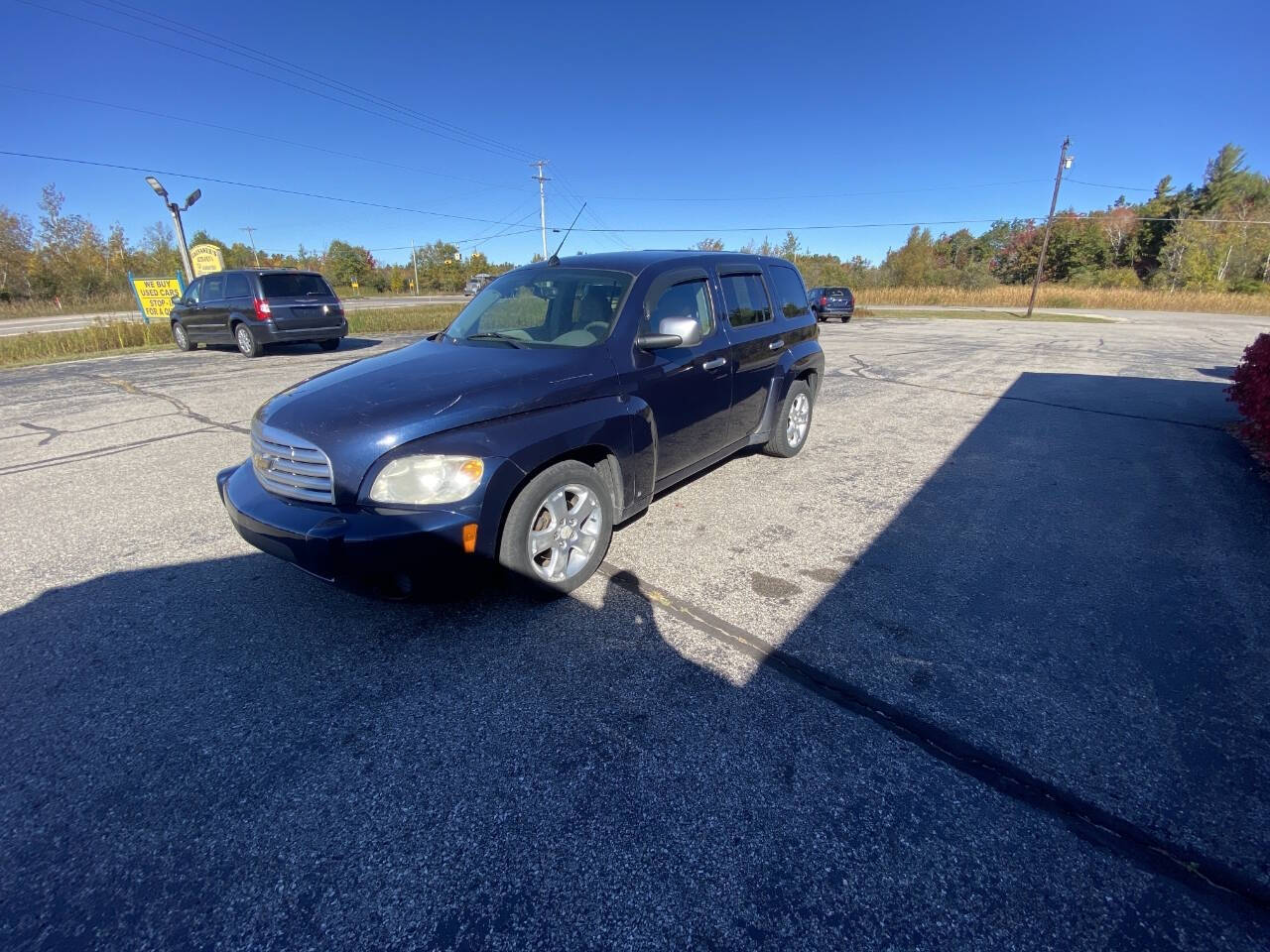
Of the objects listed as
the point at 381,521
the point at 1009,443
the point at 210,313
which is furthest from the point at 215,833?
the point at 210,313

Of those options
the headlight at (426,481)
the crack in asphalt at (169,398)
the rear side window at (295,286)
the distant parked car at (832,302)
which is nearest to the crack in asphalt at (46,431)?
the crack in asphalt at (169,398)

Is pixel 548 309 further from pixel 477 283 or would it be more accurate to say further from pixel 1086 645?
pixel 477 283

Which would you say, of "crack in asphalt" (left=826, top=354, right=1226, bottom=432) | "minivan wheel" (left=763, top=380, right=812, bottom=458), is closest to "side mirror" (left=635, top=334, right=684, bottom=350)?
"minivan wheel" (left=763, top=380, right=812, bottom=458)

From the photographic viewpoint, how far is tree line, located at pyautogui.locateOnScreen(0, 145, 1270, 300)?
40.2 m

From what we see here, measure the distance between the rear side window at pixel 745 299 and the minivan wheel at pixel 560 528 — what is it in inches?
79.1

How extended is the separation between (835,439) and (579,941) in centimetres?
583

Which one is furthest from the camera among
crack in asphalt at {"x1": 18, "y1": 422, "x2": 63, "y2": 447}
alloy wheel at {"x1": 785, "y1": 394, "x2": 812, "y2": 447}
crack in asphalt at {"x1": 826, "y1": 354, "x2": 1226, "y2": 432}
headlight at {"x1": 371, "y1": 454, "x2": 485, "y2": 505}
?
crack in asphalt at {"x1": 826, "y1": 354, "x2": 1226, "y2": 432}

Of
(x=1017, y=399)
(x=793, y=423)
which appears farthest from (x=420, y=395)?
(x=1017, y=399)

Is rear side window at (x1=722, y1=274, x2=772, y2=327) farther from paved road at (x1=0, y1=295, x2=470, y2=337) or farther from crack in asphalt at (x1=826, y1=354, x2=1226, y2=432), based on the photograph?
paved road at (x1=0, y1=295, x2=470, y2=337)

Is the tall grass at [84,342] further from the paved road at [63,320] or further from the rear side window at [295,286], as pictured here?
the rear side window at [295,286]

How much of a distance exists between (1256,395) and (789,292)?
5.00m

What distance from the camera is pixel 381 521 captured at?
8.23ft

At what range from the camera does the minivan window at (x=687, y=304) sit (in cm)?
376

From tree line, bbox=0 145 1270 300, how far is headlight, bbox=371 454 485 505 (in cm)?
4441
